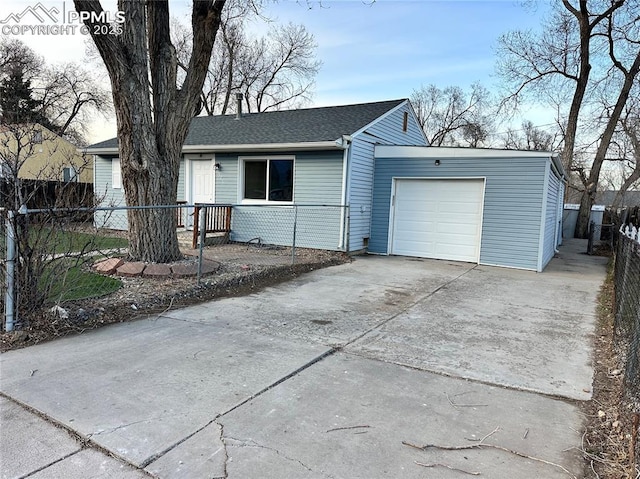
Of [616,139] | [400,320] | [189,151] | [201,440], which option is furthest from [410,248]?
[616,139]

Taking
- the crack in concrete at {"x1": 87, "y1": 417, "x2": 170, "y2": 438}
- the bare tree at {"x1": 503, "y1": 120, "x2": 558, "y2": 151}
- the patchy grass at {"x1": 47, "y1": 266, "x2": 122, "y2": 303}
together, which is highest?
the bare tree at {"x1": 503, "y1": 120, "x2": 558, "y2": 151}

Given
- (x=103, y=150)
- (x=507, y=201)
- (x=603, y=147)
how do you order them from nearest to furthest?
(x=507, y=201) → (x=103, y=150) → (x=603, y=147)

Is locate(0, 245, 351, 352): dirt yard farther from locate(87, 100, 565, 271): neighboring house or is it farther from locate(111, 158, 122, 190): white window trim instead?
locate(111, 158, 122, 190): white window trim

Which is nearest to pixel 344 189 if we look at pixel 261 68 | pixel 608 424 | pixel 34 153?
pixel 34 153

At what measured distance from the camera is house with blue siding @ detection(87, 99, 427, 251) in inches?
388

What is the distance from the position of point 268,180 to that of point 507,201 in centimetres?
572

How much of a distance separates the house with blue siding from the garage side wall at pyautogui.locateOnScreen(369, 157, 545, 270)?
5.49ft

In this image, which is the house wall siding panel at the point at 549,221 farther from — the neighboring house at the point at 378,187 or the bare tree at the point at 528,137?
the bare tree at the point at 528,137

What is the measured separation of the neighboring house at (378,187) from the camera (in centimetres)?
912

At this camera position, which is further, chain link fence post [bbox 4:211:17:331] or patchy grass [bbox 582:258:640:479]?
chain link fence post [bbox 4:211:17:331]

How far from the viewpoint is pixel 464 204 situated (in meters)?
9.70

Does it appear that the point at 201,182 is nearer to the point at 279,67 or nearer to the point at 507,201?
the point at 507,201

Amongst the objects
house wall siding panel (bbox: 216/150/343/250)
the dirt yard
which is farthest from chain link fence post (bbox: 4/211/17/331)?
house wall siding panel (bbox: 216/150/343/250)

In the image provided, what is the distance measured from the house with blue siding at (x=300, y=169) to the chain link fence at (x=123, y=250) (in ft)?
0.17
